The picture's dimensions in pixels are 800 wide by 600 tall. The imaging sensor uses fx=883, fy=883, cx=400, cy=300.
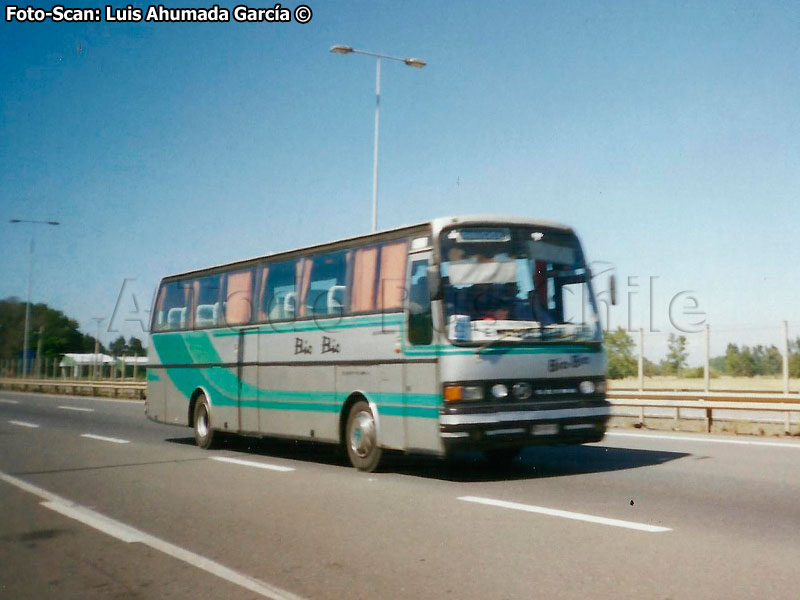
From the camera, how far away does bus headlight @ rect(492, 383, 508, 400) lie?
10.3 m

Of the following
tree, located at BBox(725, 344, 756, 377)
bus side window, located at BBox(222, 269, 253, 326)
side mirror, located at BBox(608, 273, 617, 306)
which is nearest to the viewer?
side mirror, located at BBox(608, 273, 617, 306)

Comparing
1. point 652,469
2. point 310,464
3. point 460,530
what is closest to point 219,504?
point 460,530

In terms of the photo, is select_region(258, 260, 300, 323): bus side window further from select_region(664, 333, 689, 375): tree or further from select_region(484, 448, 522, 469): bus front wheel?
select_region(664, 333, 689, 375): tree

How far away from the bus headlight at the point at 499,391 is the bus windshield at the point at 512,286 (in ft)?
1.78

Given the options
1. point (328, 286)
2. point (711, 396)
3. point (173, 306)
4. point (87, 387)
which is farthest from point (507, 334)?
point (87, 387)

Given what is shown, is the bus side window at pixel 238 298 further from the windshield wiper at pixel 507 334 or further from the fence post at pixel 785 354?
the fence post at pixel 785 354

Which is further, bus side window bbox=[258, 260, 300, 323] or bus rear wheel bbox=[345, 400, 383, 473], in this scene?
bus side window bbox=[258, 260, 300, 323]

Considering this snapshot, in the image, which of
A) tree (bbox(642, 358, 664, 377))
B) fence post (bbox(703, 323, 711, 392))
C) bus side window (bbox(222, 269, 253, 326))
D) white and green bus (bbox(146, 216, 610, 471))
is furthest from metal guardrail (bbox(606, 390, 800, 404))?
bus side window (bbox(222, 269, 253, 326))

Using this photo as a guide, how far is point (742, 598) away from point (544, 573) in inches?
49.5

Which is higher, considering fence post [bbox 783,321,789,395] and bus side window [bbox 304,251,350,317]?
bus side window [bbox 304,251,350,317]

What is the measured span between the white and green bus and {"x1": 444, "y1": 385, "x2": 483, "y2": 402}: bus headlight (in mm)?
12

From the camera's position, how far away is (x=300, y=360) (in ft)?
43.5

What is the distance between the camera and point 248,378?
48.0 ft

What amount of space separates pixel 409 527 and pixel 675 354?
1336cm
